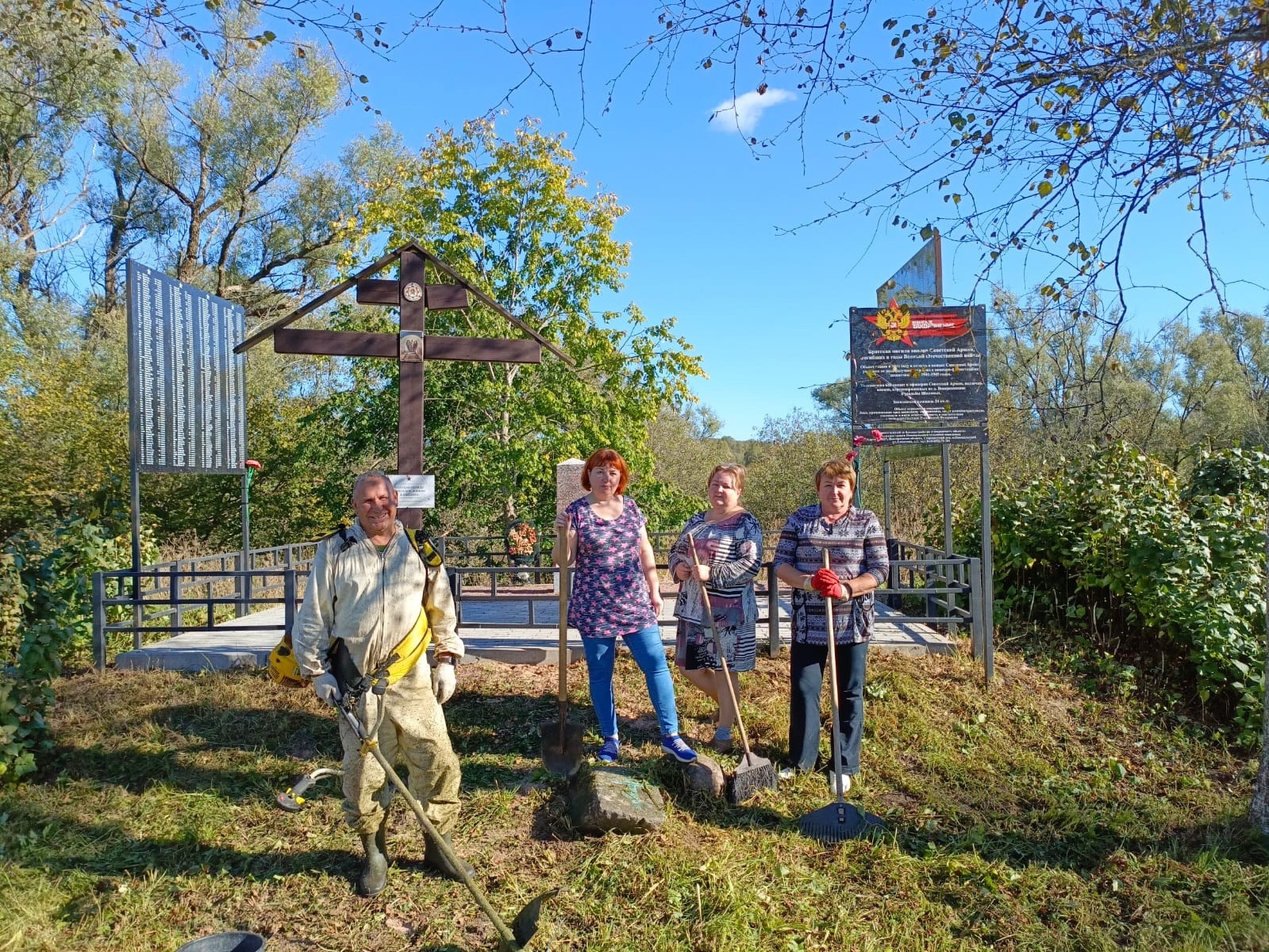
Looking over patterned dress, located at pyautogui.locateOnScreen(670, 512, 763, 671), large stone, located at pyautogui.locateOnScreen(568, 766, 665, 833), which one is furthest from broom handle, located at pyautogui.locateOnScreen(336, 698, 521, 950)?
patterned dress, located at pyautogui.locateOnScreen(670, 512, 763, 671)

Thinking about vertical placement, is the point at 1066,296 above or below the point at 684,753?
above

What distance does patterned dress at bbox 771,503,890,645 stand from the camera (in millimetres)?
4309

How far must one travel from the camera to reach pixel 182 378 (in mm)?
7246

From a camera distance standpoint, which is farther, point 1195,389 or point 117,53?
point 1195,389

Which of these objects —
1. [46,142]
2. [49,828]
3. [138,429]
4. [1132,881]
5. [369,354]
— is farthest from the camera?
[46,142]

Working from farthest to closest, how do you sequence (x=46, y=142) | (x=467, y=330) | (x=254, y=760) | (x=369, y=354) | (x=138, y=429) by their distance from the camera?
(x=46, y=142) → (x=467, y=330) → (x=138, y=429) → (x=369, y=354) → (x=254, y=760)

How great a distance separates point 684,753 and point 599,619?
2.86 feet

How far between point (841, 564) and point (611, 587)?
1.23 metres

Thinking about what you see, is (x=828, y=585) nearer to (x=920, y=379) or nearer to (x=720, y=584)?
(x=720, y=584)

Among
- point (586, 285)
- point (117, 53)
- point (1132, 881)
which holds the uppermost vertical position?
point (586, 285)

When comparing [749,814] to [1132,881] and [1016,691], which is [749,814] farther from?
[1016,691]

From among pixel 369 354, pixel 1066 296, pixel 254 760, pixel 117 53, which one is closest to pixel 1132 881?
pixel 1066 296

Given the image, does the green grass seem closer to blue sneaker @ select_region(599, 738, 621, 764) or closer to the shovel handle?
blue sneaker @ select_region(599, 738, 621, 764)

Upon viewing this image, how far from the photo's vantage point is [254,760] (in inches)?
187
